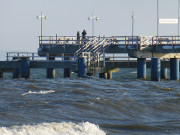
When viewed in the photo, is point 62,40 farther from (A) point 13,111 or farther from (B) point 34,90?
(A) point 13,111

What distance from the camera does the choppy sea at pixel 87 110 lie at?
1606 centimetres

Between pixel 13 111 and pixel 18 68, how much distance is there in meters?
20.8

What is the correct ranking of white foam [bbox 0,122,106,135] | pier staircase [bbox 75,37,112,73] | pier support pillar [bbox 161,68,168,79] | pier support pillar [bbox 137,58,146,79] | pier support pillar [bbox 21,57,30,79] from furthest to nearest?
pier support pillar [bbox 161,68,168,79], pier support pillar [bbox 137,58,146,79], pier support pillar [bbox 21,57,30,79], pier staircase [bbox 75,37,112,73], white foam [bbox 0,122,106,135]

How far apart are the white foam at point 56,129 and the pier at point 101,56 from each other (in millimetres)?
19876

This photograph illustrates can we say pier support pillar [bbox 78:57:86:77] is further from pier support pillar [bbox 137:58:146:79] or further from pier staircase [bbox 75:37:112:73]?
pier support pillar [bbox 137:58:146:79]

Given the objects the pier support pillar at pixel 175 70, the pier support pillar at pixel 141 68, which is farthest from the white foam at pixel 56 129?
the pier support pillar at pixel 175 70

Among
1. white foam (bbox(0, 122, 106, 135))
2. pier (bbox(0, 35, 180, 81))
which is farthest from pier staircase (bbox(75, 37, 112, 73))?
white foam (bbox(0, 122, 106, 135))

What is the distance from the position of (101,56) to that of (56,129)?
23283 mm

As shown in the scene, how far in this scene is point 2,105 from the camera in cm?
2112

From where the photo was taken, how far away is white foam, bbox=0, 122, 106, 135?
14.7 m

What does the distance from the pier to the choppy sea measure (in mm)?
6798

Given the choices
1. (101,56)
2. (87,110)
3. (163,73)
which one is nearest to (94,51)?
(101,56)


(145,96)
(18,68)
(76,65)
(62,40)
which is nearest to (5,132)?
(145,96)

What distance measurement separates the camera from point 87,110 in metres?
20.9
